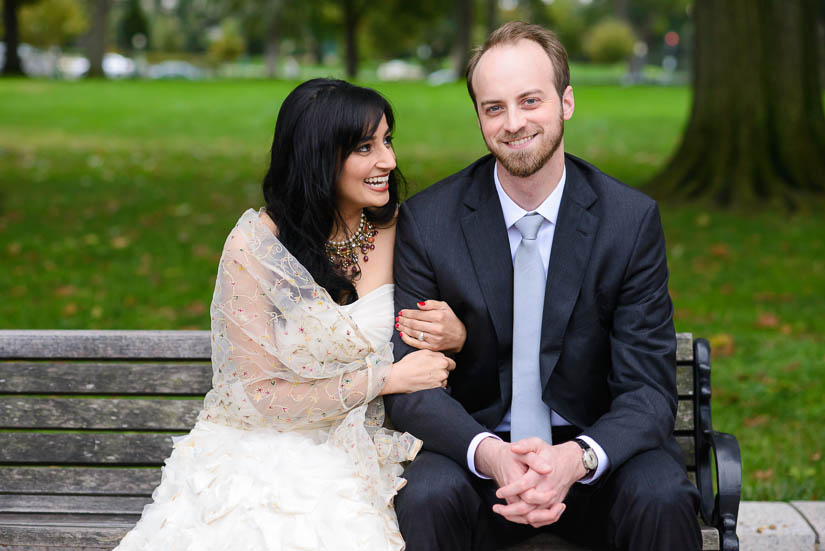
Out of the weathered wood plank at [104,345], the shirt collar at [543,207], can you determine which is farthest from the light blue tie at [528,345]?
the weathered wood plank at [104,345]

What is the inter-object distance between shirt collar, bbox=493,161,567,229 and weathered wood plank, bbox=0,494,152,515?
1.72 metres

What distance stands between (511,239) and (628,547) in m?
1.14

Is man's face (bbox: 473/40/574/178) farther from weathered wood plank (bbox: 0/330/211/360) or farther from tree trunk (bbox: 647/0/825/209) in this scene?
tree trunk (bbox: 647/0/825/209)

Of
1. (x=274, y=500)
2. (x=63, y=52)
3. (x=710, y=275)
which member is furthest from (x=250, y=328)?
(x=63, y=52)

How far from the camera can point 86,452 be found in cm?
375

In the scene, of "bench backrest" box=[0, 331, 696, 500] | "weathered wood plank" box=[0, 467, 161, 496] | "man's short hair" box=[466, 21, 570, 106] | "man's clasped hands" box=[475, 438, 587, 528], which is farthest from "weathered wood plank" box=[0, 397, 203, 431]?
"man's short hair" box=[466, 21, 570, 106]

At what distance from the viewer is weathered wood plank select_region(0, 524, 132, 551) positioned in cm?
339

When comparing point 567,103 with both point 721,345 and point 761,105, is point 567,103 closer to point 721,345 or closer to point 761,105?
point 721,345

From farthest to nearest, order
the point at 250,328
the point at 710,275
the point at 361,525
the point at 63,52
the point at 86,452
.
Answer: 1. the point at 63,52
2. the point at 710,275
3. the point at 86,452
4. the point at 250,328
5. the point at 361,525

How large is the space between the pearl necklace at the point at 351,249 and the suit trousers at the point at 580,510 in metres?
0.75

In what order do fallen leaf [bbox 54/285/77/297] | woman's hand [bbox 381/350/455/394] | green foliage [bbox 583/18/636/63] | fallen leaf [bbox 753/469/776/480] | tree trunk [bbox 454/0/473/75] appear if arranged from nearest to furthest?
1. woman's hand [bbox 381/350/455/394]
2. fallen leaf [bbox 753/469/776/480]
3. fallen leaf [bbox 54/285/77/297]
4. tree trunk [bbox 454/0/473/75]
5. green foliage [bbox 583/18/636/63]

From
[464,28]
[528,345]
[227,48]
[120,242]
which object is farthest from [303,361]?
[227,48]

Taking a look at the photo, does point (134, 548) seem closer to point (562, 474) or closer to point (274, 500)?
point (274, 500)

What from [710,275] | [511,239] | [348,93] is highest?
[348,93]
